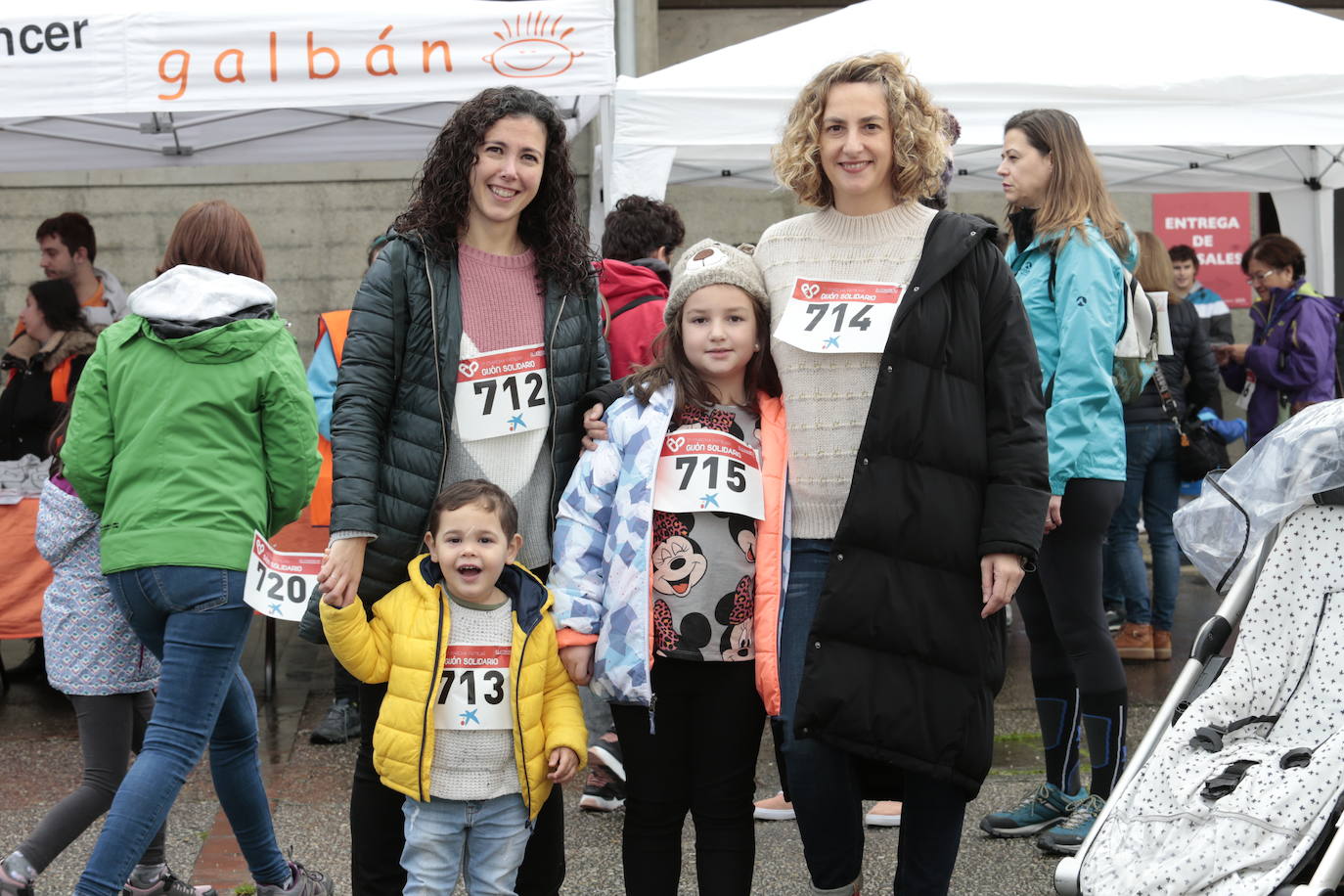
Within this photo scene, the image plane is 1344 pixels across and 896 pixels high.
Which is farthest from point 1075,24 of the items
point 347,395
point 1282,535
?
point 347,395

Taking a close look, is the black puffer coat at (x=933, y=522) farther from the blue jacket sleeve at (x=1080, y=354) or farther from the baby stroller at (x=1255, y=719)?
the blue jacket sleeve at (x=1080, y=354)

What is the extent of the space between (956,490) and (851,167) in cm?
67

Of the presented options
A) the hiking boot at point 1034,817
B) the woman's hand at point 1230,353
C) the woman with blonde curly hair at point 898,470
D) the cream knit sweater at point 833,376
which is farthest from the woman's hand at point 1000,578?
the woman's hand at point 1230,353

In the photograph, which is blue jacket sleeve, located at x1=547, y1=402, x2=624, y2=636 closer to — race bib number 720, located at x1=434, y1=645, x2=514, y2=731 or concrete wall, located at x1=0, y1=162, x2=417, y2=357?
race bib number 720, located at x1=434, y1=645, x2=514, y2=731

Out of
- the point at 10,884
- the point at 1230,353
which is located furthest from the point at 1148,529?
the point at 10,884

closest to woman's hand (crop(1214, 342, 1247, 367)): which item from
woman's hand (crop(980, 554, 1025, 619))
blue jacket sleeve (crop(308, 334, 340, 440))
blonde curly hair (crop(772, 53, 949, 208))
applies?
blue jacket sleeve (crop(308, 334, 340, 440))

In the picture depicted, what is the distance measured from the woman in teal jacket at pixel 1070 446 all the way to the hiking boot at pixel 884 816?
11.1 inches

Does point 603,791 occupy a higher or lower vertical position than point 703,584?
lower

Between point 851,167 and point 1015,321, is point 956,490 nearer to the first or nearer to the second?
point 1015,321

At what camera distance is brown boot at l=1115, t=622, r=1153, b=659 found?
627cm

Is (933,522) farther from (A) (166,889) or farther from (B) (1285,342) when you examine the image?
(B) (1285,342)

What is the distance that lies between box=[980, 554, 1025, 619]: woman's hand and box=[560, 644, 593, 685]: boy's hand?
786 millimetres

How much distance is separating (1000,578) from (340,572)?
4.16 ft

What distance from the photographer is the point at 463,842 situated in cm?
313
